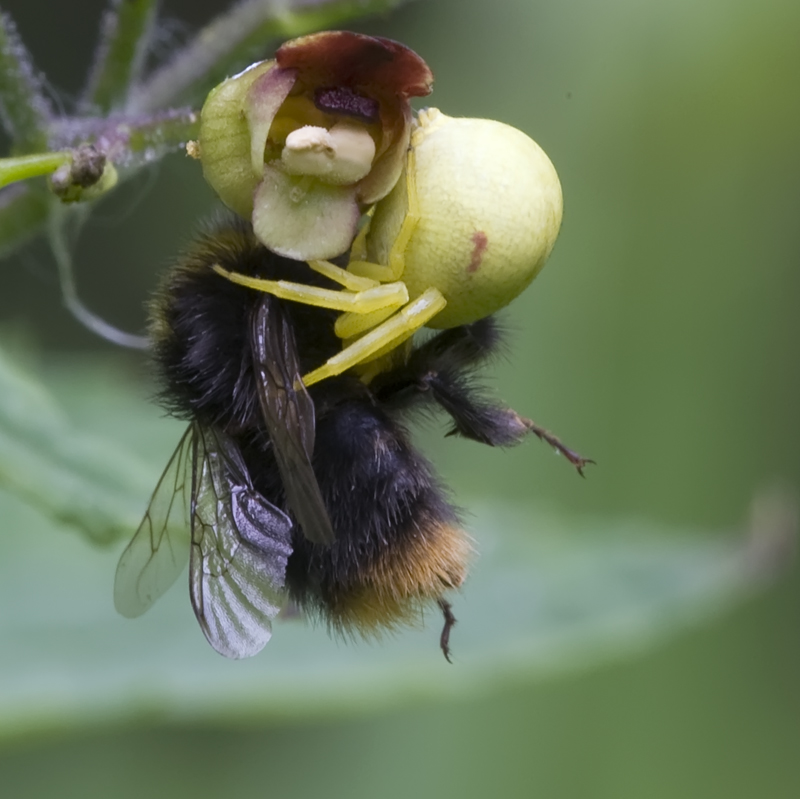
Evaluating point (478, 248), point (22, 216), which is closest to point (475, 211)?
point (478, 248)

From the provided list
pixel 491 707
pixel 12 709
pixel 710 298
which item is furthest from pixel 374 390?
pixel 710 298

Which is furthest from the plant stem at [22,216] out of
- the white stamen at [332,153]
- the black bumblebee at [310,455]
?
the white stamen at [332,153]

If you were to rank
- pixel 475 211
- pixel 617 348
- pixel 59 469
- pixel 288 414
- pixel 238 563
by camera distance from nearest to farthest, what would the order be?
1. pixel 475 211
2. pixel 288 414
3. pixel 238 563
4. pixel 59 469
5. pixel 617 348

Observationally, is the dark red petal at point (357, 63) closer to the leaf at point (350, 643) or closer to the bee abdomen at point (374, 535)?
the bee abdomen at point (374, 535)

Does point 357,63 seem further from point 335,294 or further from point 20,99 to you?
point 20,99

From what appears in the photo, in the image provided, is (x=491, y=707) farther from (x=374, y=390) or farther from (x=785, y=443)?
(x=374, y=390)

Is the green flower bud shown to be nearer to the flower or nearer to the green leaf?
the flower
